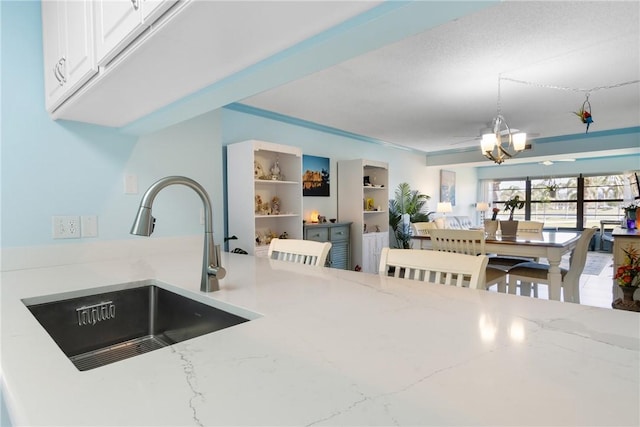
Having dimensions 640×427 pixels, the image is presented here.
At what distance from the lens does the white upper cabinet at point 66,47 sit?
1215 mm

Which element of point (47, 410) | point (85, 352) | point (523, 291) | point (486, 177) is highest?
point (486, 177)

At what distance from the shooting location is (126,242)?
6.51 ft

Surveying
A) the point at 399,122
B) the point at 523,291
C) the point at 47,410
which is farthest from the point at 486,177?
the point at 47,410

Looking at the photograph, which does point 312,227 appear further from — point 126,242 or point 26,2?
point 26,2

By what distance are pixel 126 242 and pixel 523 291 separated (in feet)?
11.3

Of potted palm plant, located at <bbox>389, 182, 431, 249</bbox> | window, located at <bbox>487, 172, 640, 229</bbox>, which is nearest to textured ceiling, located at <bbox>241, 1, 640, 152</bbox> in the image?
potted palm plant, located at <bbox>389, 182, 431, 249</bbox>

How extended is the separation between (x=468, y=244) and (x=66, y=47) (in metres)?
2.95

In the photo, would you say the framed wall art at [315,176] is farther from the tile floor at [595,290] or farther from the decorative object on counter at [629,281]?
the decorative object on counter at [629,281]

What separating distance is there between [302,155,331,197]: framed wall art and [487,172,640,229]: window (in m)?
6.87

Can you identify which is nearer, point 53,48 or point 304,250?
point 53,48

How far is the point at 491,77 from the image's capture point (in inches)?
122

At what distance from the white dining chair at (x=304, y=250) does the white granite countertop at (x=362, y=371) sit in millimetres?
625

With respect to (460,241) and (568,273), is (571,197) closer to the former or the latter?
(568,273)

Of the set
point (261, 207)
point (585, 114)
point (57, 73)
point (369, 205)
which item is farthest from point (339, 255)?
point (57, 73)
